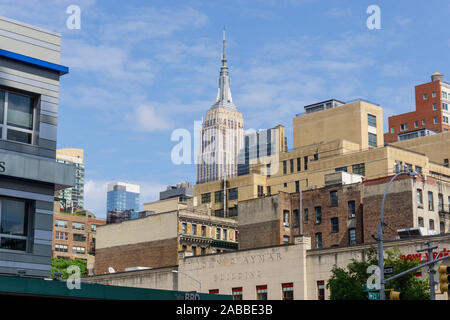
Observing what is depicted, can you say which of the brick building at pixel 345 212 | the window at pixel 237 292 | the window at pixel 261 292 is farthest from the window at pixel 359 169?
the window at pixel 261 292

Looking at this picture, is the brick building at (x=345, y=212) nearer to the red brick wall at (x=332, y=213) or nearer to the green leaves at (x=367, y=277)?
the red brick wall at (x=332, y=213)

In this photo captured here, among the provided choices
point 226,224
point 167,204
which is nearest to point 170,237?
point 226,224

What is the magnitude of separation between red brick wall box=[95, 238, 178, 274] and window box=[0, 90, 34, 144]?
7674 cm

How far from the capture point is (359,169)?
112m

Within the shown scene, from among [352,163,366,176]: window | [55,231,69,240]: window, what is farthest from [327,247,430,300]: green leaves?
[55,231,69,240]: window

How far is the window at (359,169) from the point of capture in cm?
11119

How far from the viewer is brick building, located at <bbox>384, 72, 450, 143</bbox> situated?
179 metres

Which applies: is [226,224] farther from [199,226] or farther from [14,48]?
[14,48]

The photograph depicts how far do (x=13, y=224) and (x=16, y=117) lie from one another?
3.80 m

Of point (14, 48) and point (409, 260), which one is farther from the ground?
point (14, 48)

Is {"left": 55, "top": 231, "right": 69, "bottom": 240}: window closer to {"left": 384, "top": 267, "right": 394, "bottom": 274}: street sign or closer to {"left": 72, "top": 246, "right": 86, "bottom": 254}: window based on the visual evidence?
{"left": 72, "top": 246, "right": 86, "bottom": 254}: window
